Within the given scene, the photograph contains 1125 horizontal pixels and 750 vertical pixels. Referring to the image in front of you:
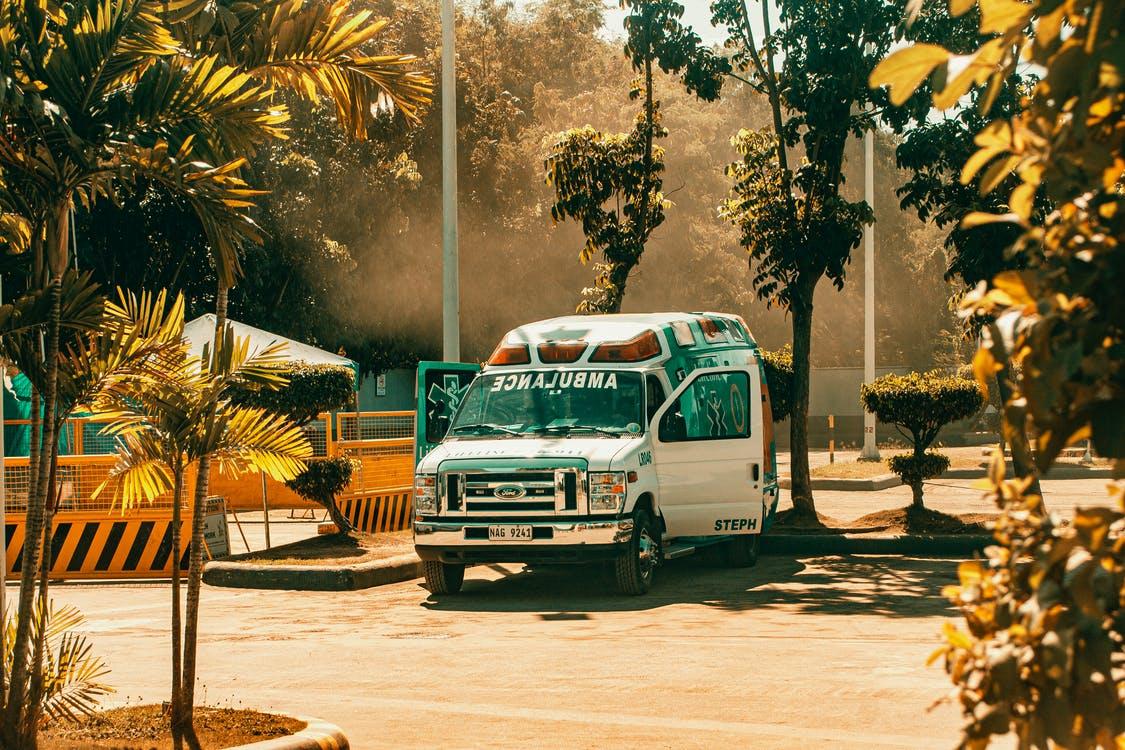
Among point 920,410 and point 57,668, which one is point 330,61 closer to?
point 57,668

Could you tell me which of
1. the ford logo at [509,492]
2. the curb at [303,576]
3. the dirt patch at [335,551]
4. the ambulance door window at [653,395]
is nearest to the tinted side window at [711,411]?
the ambulance door window at [653,395]

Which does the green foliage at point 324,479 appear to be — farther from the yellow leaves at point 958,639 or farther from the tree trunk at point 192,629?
the yellow leaves at point 958,639

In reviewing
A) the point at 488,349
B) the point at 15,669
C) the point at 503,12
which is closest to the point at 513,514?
the point at 15,669

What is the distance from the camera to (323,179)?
36.2m

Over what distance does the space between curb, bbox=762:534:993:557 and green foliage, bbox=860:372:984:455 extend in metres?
1.40

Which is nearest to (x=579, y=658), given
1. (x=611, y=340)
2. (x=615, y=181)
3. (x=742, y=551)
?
(x=611, y=340)

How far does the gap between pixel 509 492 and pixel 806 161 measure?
27.7 feet

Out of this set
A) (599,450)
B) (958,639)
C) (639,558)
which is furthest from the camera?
(639,558)

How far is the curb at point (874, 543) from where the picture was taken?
16953 millimetres

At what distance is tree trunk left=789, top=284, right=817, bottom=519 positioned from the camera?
19.3m

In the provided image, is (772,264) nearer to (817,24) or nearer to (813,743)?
(817,24)

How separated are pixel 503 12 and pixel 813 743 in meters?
43.5

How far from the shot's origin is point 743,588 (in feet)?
47.2

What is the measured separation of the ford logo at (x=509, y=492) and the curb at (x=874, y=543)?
201 inches
